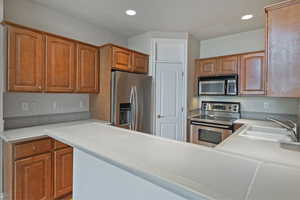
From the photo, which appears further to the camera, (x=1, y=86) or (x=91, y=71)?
(x=91, y=71)

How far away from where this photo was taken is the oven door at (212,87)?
3.29 meters

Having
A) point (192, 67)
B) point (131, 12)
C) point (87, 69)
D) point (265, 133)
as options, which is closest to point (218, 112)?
point (192, 67)

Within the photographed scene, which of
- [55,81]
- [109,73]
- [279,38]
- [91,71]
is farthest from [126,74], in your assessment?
[279,38]

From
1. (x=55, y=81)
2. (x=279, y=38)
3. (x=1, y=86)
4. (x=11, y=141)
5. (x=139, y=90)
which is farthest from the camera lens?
(x=139, y=90)

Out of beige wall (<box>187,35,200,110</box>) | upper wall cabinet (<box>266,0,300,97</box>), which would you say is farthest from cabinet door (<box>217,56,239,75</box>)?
upper wall cabinet (<box>266,0,300,97</box>)

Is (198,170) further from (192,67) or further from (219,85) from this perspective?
(192,67)

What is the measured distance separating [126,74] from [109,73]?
0.29 meters

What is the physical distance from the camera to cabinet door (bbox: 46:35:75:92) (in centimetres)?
221

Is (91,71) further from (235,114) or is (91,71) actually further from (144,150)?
(235,114)

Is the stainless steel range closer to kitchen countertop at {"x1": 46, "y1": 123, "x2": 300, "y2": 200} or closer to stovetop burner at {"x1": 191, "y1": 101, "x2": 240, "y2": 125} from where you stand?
stovetop burner at {"x1": 191, "y1": 101, "x2": 240, "y2": 125}

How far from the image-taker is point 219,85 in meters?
3.32

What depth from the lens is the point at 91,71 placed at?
2.77m

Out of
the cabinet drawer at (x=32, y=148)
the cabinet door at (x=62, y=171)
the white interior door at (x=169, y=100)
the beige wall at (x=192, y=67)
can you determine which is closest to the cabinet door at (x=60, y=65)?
the cabinet drawer at (x=32, y=148)

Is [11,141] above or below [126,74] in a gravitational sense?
below
